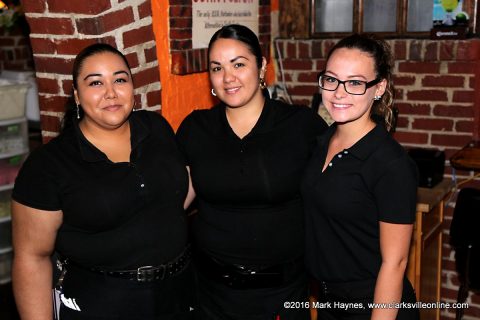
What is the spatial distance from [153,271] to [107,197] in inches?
12.6

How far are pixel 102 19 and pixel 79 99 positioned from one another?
0.52 meters

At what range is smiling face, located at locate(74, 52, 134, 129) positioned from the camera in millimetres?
1890

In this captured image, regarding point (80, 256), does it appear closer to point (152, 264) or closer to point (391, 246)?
point (152, 264)

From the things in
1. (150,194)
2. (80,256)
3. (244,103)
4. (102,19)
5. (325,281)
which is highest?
(102,19)

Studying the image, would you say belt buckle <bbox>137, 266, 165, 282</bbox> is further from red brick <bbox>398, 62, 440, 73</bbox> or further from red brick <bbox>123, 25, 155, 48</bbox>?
red brick <bbox>398, 62, 440, 73</bbox>

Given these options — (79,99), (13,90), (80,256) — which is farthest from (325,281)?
(13,90)

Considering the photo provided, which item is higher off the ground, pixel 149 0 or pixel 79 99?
pixel 149 0

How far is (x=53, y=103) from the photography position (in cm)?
247

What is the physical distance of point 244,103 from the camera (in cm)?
209

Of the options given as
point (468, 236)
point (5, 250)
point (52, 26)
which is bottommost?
point (5, 250)

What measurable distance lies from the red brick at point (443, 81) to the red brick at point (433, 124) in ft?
0.68

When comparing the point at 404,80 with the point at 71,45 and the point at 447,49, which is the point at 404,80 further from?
the point at 71,45

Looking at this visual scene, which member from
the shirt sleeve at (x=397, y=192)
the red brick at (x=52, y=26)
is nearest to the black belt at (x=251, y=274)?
the shirt sleeve at (x=397, y=192)

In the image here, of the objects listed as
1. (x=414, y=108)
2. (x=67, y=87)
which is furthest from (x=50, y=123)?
(x=414, y=108)
